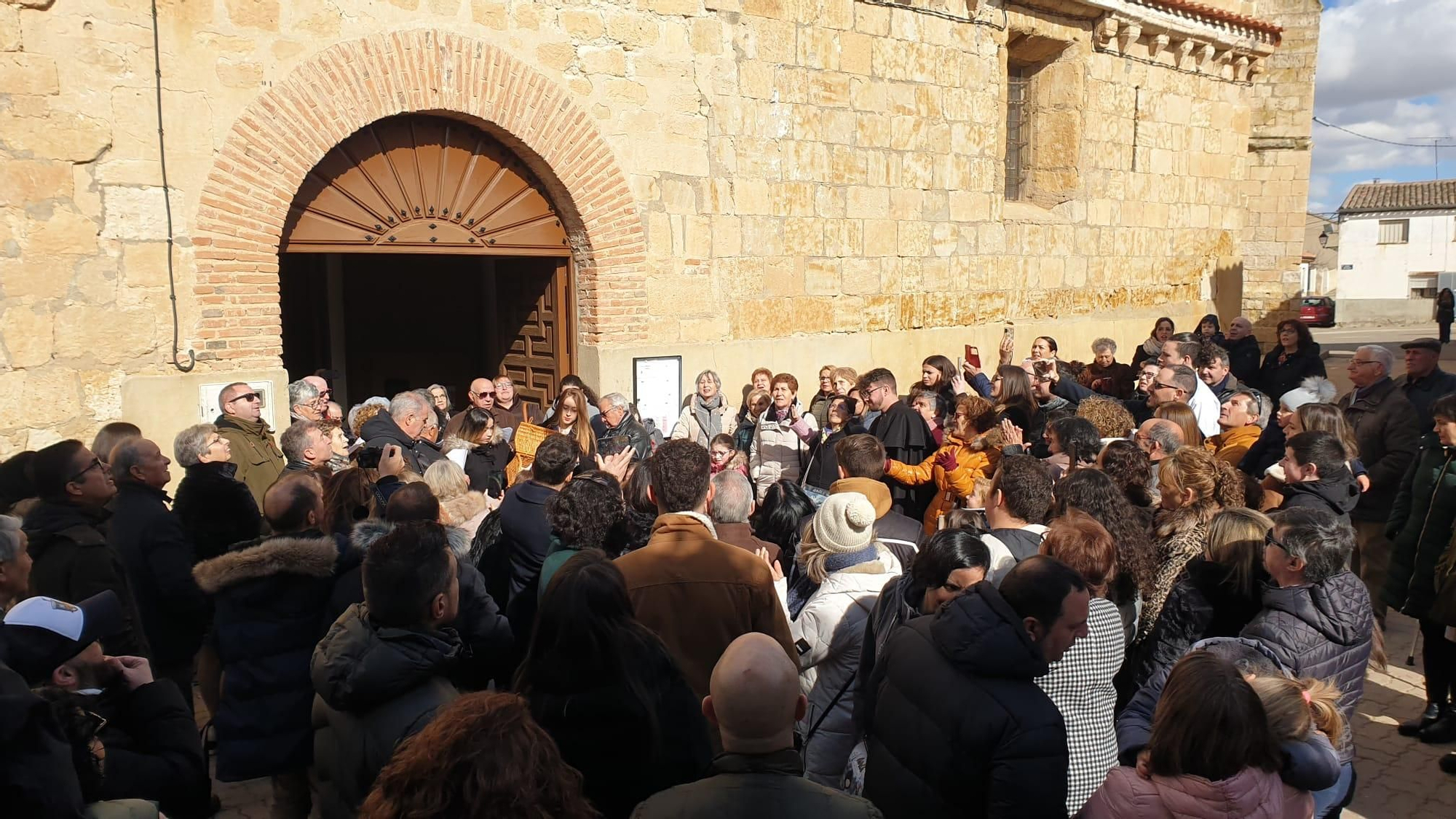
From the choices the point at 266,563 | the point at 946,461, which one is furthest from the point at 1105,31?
the point at 266,563

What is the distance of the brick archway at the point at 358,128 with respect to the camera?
640 centimetres

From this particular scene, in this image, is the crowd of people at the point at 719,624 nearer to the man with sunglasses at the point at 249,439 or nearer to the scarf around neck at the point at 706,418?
the man with sunglasses at the point at 249,439

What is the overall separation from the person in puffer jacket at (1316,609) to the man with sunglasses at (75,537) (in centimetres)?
391

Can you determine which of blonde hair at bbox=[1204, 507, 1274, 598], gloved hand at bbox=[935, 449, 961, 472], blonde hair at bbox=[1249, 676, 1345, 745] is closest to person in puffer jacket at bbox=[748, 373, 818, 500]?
gloved hand at bbox=[935, 449, 961, 472]

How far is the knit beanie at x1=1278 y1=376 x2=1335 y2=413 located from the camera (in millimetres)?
5977

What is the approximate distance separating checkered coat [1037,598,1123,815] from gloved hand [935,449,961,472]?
2737 mm

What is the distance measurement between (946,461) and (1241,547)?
2226 millimetres

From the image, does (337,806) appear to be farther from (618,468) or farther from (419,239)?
(419,239)

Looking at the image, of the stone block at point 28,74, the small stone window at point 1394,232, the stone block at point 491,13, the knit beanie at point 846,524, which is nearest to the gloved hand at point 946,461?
the knit beanie at point 846,524

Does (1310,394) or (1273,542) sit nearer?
(1273,542)

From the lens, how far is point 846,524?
11.7 feet

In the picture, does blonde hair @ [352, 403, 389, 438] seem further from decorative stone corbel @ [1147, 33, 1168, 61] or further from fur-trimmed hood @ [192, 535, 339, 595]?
decorative stone corbel @ [1147, 33, 1168, 61]

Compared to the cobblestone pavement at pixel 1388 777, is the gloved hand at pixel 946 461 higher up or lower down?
higher up

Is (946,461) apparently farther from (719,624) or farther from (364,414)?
(364,414)
